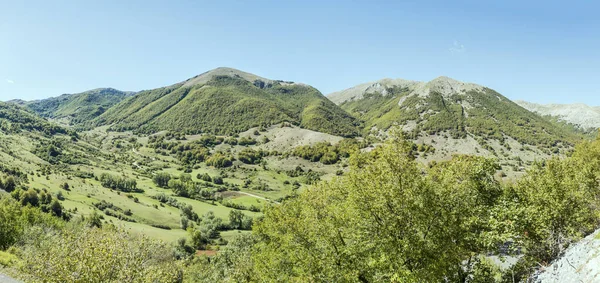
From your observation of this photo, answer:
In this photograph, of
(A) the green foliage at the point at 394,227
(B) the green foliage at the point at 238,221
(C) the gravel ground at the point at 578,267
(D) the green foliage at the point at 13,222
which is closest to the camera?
(C) the gravel ground at the point at 578,267

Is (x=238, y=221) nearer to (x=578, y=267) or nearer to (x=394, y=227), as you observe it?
(x=394, y=227)

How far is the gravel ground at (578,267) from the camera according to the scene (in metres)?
17.4

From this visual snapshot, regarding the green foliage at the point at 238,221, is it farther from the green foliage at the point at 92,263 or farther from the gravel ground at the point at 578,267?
the gravel ground at the point at 578,267

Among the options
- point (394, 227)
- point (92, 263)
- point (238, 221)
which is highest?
point (394, 227)

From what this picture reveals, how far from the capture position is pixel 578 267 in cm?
1914

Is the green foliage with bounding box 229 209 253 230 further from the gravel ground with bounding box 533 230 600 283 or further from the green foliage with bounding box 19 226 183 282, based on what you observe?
the gravel ground with bounding box 533 230 600 283

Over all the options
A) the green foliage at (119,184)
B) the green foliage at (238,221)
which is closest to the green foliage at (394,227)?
the green foliage at (238,221)

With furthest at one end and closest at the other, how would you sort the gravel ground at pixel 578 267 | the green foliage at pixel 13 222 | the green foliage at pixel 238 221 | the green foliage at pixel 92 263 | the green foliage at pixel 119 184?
the green foliage at pixel 119 184, the green foliage at pixel 238 221, the green foliage at pixel 13 222, the green foliage at pixel 92 263, the gravel ground at pixel 578 267

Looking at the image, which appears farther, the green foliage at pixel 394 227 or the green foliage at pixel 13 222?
the green foliage at pixel 13 222

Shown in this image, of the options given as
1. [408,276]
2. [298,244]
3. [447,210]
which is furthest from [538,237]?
[298,244]

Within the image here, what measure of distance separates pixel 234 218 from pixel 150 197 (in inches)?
2559

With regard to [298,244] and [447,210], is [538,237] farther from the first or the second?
[298,244]

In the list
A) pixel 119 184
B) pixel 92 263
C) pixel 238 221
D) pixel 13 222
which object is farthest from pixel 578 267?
pixel 119 184

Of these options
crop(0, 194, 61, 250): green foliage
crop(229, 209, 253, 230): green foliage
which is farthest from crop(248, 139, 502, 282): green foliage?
crop(229, 209, 253, 230): green foliage
